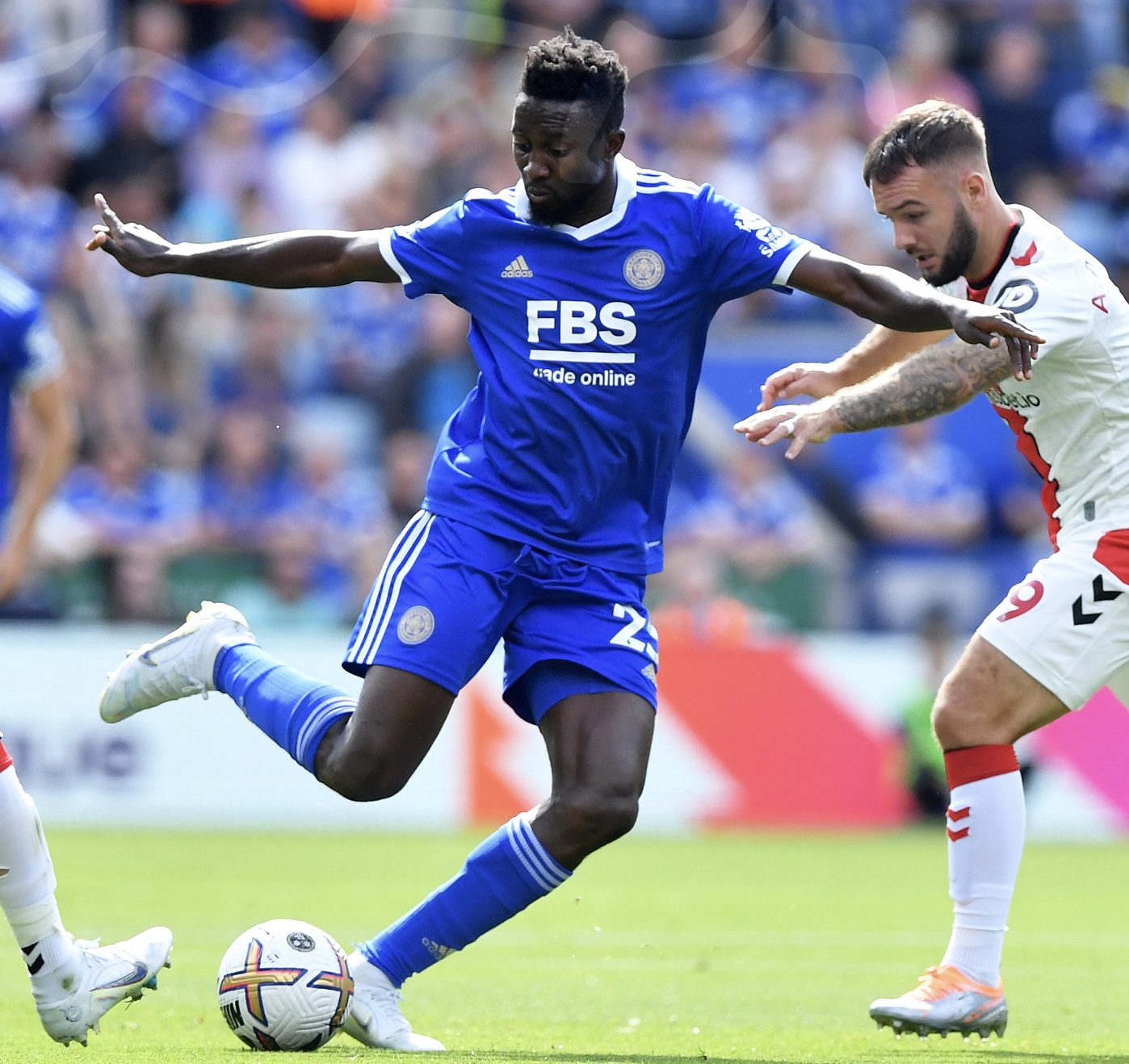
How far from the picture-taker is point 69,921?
823 centimetres

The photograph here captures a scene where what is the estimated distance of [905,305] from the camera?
512cm

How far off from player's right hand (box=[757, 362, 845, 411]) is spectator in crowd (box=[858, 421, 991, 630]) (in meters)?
9.57

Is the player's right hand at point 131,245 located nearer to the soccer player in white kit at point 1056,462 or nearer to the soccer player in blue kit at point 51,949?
the soccer player in blue kit at point 51,949

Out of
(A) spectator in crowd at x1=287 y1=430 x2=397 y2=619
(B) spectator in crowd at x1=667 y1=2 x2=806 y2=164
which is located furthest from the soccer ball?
(B) spectator in crowd at x1=667 y1=2 x2=806 y2=164

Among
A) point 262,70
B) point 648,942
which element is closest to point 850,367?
point 648,942

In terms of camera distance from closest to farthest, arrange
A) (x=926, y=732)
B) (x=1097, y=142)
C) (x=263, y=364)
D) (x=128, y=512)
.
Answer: (x=926, y=732)
(x=128, y=512)
(x=263, y=364)
(x=1097, y=142)

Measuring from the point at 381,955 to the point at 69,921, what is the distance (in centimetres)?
337

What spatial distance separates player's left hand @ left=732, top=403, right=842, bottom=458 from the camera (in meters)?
4.99

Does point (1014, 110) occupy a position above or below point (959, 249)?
above

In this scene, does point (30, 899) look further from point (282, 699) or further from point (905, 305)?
point (905, 305)

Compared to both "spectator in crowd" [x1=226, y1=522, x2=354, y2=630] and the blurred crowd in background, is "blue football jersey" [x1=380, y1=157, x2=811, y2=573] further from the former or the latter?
"spectator in crowd" [x1=226, y1=522, x2=354, y2=630]

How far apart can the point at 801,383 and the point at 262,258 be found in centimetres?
163

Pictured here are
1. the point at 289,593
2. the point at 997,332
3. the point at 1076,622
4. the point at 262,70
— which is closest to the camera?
the point at 997,332

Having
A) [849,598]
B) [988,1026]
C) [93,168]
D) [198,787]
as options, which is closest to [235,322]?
[93,168]
